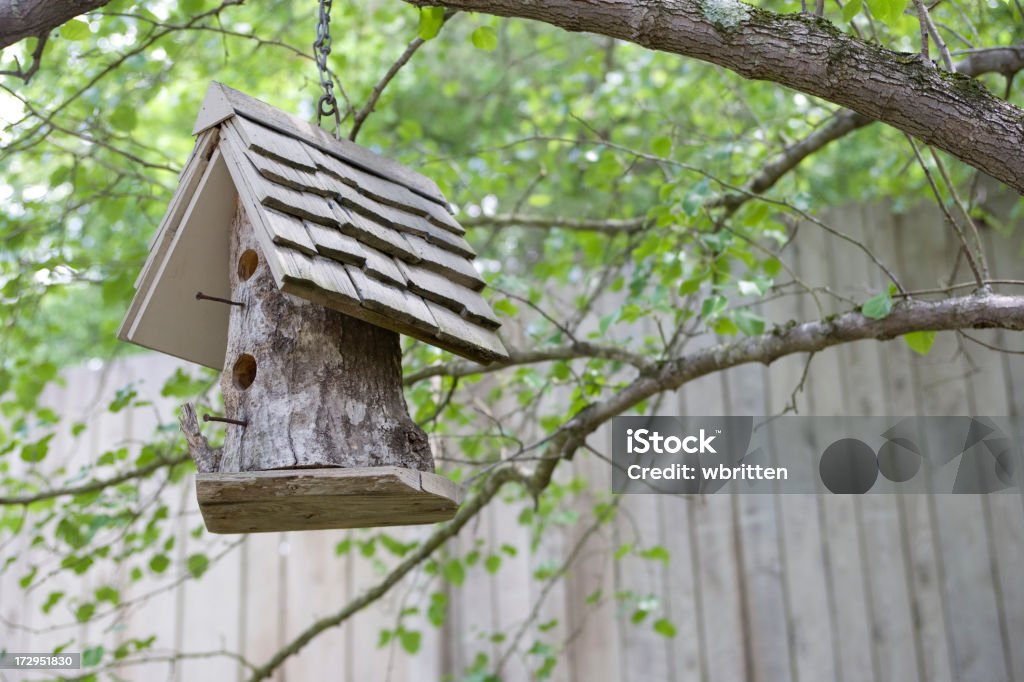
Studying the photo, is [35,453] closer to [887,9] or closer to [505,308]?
[505,308]

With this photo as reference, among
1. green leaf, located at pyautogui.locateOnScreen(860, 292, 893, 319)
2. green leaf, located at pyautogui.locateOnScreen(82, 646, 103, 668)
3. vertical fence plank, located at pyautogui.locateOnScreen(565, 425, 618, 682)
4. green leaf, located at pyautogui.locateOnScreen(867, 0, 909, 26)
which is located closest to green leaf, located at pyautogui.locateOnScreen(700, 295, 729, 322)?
green leaf, located at pyautogui.locateOnScreen(860, 292, 893, 319)

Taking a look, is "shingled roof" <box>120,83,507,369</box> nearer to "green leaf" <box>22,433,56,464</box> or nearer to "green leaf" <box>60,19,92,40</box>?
"green leaf" <box>60,19,92,40</box>

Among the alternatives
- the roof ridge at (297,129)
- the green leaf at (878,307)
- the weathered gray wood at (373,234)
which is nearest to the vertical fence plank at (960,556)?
the green leaf at (878,307)

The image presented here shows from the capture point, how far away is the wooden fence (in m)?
3.05

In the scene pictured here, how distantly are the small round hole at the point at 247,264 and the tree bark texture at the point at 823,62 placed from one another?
539mm

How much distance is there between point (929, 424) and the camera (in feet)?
10.3

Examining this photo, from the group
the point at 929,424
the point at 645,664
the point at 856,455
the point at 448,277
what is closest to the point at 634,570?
the point at 645,664

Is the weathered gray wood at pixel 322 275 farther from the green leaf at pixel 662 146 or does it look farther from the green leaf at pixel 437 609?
the green leaf at pixel 437 609

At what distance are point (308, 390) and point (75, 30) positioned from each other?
1106 millimetres

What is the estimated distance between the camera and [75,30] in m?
2.13

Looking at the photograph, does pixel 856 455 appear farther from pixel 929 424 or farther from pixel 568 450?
pixel 568 450

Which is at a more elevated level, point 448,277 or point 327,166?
point 327,166

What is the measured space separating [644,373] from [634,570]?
1.21 m

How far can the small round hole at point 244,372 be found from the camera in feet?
5.42
